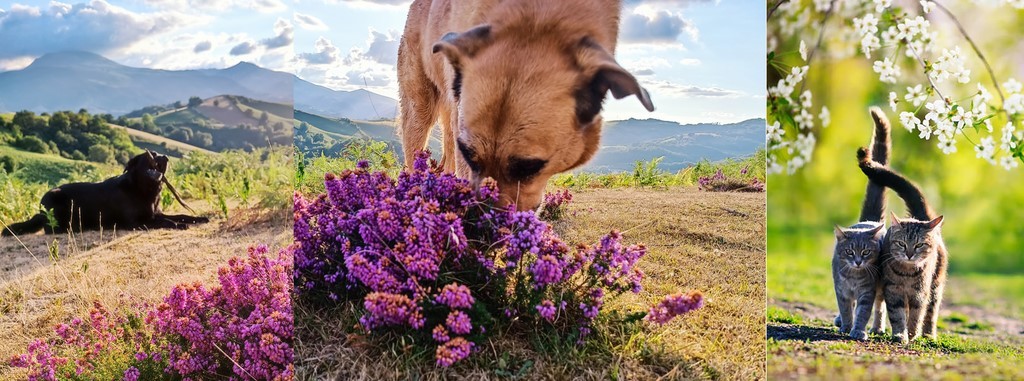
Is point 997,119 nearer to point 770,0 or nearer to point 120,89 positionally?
point 770,0

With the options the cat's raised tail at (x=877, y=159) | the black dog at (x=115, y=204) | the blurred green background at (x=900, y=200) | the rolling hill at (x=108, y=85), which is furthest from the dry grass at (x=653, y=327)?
the black dog at (x=115, y=204)

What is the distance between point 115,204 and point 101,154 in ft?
2.49

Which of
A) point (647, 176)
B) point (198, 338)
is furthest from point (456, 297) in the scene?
point (198, 338)

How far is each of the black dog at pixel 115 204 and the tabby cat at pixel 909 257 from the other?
6004 millimetres

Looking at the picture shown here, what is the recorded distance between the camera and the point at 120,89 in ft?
20.4

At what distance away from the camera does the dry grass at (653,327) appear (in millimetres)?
2506

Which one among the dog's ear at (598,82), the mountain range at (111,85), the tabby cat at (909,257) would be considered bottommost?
the tabby cat at (909,257)

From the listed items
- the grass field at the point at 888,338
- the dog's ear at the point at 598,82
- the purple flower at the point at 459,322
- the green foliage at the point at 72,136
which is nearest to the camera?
the grass field at the point at 888,338

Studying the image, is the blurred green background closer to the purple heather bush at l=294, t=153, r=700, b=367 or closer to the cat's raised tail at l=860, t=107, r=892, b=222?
the cat's raised tail at l=860, t=107, r=892, b=222

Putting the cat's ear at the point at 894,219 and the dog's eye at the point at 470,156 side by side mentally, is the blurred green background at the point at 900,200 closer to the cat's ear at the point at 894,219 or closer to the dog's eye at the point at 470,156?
the cat's ear at the point at 894,219

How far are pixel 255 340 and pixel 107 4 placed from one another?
148 inches

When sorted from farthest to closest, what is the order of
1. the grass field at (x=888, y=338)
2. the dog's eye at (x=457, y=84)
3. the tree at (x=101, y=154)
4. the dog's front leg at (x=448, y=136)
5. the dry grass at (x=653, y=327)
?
the tree at (x=101, y=154), the dog's front leg at (x=448, y=136), the dog's eye at (x=457, y=84), the dry grass at (x=653, y=327), the grass field at (x=888, y=338)

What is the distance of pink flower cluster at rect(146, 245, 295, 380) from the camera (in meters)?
3.30

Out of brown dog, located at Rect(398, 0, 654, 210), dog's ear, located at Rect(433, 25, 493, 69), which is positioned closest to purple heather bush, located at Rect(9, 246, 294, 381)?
brown dog, located at Rect(398, 0, 654, 210)
